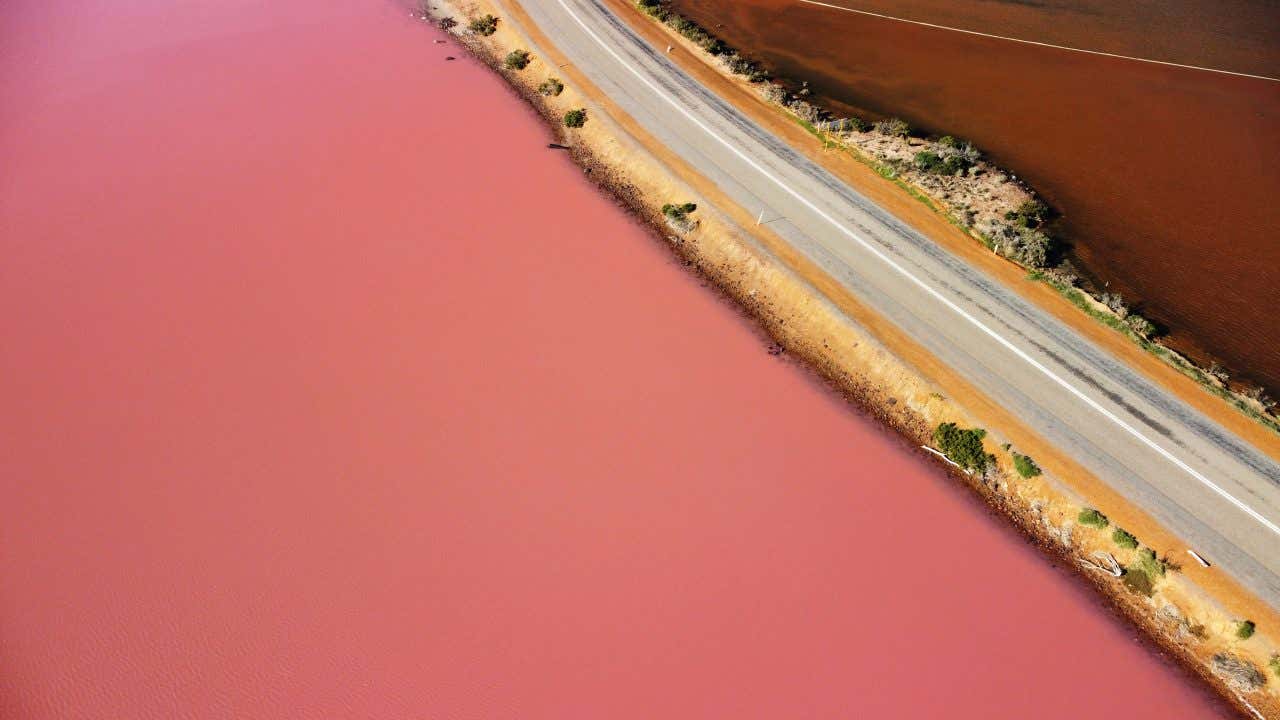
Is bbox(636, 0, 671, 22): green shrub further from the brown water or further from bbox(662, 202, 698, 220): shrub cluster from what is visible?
bbox(662, 202, 698, 220): shrub cluster

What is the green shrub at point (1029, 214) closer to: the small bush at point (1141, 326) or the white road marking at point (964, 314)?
the small bush at point (1141, 326)

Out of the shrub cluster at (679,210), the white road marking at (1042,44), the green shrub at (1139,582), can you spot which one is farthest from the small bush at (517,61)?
the green shrub at (1139,582)

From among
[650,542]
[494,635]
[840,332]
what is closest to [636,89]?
[840,332]

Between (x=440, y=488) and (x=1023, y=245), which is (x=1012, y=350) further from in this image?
(x=440, y=488)

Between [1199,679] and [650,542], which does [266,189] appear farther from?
[1199,679]

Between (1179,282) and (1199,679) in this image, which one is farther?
(1179,282)

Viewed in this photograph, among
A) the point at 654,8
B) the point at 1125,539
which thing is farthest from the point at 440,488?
the point at 654,8
